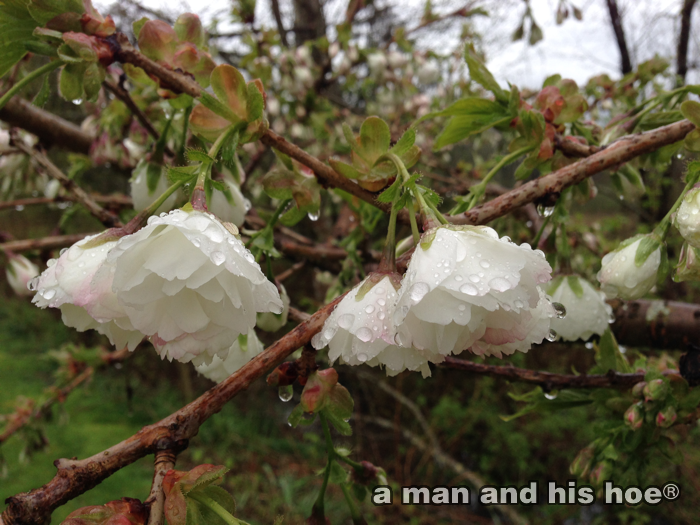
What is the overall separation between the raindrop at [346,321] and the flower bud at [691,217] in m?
0.33

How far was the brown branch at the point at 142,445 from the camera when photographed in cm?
35

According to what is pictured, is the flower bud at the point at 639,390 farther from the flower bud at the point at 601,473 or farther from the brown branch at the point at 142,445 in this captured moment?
the brown branch at the point at 142,445

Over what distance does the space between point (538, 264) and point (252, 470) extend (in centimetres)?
349

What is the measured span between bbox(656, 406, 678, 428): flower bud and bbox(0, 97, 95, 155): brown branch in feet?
4.32

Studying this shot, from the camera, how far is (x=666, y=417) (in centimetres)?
62

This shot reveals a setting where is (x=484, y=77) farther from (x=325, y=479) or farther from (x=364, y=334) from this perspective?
(x=325, y=479)

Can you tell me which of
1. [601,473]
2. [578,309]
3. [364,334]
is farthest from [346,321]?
[601,473]

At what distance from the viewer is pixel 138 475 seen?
284 cm

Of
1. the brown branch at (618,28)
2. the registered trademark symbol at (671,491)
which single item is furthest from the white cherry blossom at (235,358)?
the brown branch at (618,28)

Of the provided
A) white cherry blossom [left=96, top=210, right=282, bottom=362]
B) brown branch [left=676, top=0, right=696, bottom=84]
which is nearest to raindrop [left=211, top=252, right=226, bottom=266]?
white cherry blossom [left=96, top=210, right=282, bottom=362]

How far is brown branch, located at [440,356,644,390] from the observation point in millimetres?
663

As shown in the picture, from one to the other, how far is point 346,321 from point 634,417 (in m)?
0.53

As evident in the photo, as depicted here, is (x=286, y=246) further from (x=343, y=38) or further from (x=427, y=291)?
(x=343, y=38)

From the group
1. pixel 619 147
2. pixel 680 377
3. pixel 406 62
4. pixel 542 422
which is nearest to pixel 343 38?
pixel 406 62
